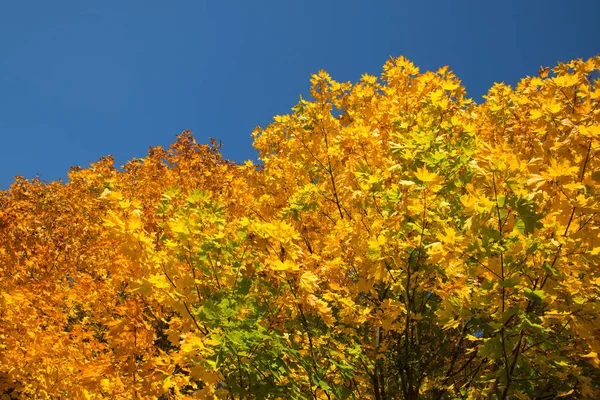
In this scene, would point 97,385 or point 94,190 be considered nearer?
point 97,385

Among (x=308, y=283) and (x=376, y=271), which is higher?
(x=376, y=271)

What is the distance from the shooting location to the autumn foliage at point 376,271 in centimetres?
320

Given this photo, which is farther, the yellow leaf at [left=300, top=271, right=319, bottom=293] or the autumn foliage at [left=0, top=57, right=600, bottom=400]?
the yellow leaf at [left=300, top=271, right=319, bottom=293]

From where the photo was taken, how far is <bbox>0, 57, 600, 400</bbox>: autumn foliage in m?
3.20

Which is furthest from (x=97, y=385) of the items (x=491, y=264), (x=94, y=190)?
(x=94, y=190)

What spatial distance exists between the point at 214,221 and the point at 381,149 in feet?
9.76

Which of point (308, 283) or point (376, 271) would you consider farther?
point (376, 271)

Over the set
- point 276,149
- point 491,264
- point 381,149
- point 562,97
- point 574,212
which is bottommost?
point 491,264

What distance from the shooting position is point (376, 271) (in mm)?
3910

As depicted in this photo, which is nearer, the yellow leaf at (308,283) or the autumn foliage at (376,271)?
the autumn foliage at (376,271)

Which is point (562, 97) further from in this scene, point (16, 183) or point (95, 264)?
point (16, 183)

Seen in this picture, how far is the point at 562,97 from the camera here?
433cm

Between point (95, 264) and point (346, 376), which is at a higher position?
point (95, 264)

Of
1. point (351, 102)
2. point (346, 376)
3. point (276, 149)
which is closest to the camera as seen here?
point (346, 376)
